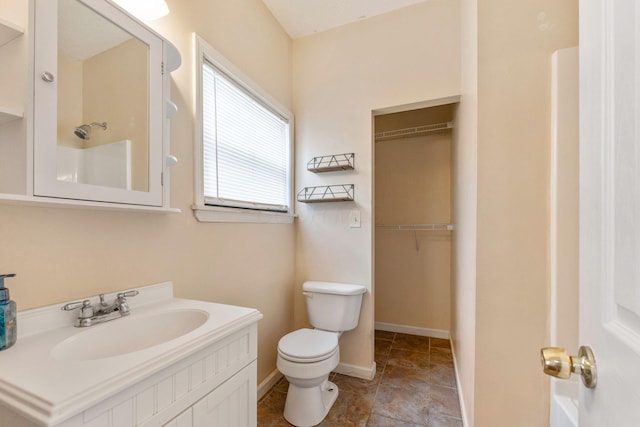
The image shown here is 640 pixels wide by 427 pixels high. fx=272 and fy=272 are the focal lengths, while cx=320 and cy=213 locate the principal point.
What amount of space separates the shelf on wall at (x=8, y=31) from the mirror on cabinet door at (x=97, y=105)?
1.4 inches

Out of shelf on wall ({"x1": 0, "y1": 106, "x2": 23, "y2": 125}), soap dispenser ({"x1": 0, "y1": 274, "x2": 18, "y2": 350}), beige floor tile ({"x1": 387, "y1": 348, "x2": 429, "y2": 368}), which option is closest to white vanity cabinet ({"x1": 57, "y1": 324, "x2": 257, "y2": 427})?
soap dispenser ({"x1": 0, "y1": 274, "x2": 18, "y2": 350})

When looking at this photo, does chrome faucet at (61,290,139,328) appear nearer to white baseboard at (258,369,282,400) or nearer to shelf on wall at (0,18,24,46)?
shelf on wall at (0,18,24,46)

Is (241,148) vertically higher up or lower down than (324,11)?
lower down

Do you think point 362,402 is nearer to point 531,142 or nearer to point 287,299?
point 287,299

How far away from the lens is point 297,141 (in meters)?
2.26

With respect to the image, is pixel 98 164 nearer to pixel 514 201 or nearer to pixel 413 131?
pixel 514 201

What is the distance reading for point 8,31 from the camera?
721mm

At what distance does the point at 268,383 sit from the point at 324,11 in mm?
2670

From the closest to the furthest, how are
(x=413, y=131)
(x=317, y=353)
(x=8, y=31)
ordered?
1. (x=8, y=31)
2. (x=317, y=353)
3. (x=413, y=131)

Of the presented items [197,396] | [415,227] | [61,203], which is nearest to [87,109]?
[61,203]

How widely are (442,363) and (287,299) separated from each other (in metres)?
1.40

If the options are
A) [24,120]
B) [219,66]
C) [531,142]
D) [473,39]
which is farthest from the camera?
[219,66]

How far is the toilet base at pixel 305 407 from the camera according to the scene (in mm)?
1545

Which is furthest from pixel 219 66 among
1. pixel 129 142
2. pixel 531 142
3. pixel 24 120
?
pixel 531 142
